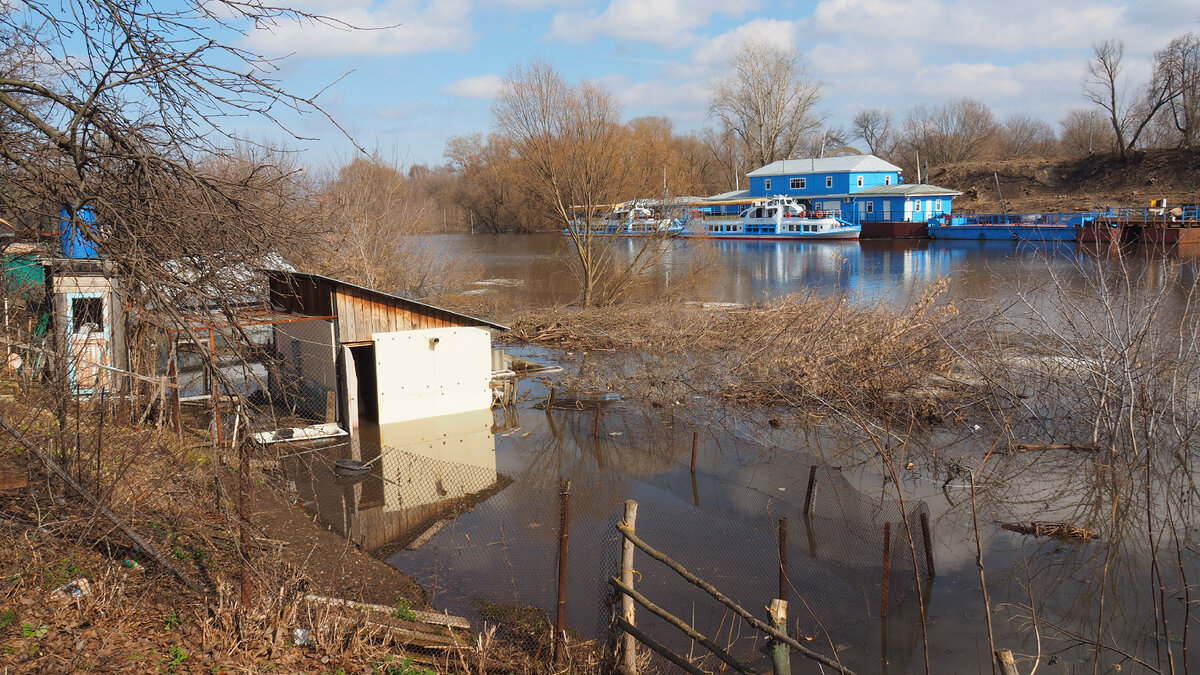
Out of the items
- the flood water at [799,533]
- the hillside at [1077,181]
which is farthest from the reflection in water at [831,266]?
the hillside at [1077,181]

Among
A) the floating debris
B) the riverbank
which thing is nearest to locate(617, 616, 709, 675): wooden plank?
the riverbank

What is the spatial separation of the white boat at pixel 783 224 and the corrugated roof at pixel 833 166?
154 inches

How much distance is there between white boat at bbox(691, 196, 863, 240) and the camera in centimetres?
6059

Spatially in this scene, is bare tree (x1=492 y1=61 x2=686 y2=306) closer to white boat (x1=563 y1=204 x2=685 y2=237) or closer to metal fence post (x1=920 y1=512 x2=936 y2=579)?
white boat (x1=563 y1=204 x2=685 y2=237)

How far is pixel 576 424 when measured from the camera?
1586 cm

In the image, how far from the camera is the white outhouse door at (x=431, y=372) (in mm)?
15438

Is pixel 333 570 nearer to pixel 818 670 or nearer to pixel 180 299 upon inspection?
pixel 180 299

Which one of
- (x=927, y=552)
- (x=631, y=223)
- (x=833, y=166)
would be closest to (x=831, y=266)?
(x=631, y=223)

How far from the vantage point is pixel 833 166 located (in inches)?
2719

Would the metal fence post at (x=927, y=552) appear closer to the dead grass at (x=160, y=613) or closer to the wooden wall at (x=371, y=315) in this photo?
the dead grass at (x=160, y=613)

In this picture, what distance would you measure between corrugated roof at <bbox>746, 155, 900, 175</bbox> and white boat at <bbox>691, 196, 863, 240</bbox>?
3.92 metres

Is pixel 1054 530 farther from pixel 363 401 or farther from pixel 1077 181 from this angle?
pixel 1077 181

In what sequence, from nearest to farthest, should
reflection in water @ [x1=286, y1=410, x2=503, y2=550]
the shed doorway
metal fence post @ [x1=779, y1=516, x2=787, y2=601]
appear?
metal fence post @ [x1=779, y1=516, x2=787, y2=601], reflection in water @ [x1=286, y1=410, x2=503, y2=550], the shed doorway

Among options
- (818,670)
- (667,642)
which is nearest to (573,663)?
(667,642)
